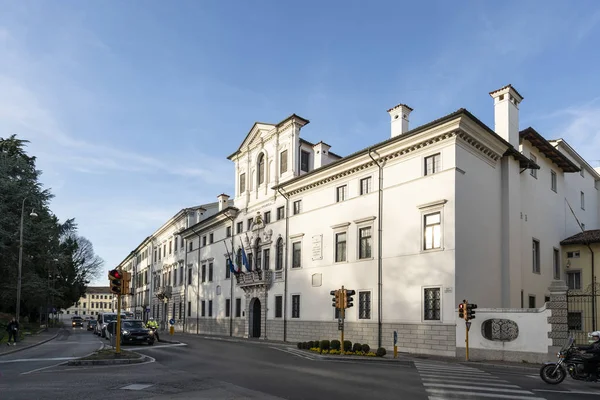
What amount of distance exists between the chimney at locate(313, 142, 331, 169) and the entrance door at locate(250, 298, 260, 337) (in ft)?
39.5

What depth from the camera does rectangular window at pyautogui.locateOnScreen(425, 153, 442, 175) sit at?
26672 mm

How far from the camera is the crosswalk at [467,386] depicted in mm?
11789

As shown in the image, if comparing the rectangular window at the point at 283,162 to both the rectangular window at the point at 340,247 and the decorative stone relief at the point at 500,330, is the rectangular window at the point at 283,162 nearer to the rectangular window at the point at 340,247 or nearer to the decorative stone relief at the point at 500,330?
the rectangular window at the point at 340,247

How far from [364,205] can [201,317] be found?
88.6ft

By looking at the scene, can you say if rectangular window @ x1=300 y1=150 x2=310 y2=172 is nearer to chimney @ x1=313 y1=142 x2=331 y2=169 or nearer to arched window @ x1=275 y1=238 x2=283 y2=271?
chimney @ x1=313 y1=142 x2=331 y2=169

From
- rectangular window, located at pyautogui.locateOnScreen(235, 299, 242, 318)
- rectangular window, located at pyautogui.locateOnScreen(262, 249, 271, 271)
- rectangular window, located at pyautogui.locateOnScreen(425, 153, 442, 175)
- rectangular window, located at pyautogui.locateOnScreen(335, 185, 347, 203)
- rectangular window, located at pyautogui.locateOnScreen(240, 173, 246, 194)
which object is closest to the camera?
rectangular window, located at pyautogui.locateOnScreen(425, 153, 442, 175)

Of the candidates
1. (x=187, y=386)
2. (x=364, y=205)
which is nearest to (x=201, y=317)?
(x=364, y=205)

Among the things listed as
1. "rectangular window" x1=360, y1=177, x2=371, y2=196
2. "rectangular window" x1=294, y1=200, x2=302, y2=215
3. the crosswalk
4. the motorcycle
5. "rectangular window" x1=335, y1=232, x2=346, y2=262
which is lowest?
the crosswalk

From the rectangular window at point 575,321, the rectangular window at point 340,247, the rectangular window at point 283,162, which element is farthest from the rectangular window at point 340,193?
the rectangular window at point 575,321

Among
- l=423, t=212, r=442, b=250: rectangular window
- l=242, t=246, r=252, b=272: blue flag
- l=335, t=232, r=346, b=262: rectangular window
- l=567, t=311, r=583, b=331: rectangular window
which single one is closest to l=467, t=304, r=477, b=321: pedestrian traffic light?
l=423, t=212, r=442, b=250: rectangular window

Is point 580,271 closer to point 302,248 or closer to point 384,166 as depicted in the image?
point 384,166

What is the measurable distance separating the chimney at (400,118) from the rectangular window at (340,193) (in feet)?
15.0

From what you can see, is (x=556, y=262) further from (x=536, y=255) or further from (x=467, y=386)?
(x=467, y=386)

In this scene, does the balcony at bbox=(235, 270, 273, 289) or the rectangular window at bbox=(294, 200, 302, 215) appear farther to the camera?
the balcony at bbox=(235, 270, 273, 289)
